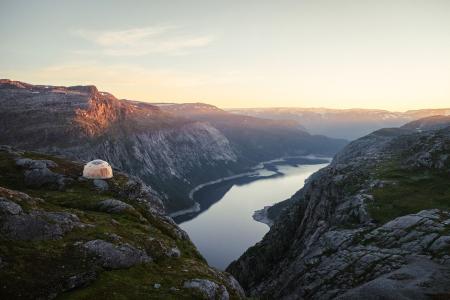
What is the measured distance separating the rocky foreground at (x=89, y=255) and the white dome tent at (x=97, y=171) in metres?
14.6

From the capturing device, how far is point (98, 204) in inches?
2571

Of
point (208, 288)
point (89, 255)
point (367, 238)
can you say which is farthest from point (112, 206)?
point (367, 238)

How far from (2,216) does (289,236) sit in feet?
240

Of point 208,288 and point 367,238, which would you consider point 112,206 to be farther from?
point 367,238

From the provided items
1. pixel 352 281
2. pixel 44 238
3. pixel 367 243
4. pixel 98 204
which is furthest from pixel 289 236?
pixel 44 238

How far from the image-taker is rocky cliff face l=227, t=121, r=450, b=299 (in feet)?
163

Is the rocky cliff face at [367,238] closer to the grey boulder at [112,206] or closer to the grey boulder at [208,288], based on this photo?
the grey boulder at [208,288]

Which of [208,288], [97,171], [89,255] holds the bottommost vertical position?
[208,288]

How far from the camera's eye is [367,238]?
65.0 meters

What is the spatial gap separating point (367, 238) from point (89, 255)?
42151 millimetres

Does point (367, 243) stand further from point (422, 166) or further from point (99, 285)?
point (99, 285)

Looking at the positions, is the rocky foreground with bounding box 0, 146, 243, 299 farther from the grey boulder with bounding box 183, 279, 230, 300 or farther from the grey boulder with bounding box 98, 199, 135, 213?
the grey boulder with bounding box 98, 199, 135, 213

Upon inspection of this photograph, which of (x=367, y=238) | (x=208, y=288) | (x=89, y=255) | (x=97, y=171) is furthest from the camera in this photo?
(x=97, y=171)

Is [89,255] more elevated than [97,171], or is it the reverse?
[97,171]
